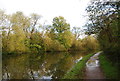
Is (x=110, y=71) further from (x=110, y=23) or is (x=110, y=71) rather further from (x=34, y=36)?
(x=34, y=36)

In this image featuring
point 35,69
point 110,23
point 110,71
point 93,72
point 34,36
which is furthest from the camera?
point 34,36

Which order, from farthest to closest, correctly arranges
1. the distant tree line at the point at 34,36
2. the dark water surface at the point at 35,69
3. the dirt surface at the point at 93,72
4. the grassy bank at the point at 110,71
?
the distant tree line at the point at 34,36
the dark water surface at the point at 35,69
the dirt surface at the point at 93,72
the grassy bank at the point at 110,71

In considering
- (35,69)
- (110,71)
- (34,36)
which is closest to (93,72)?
(110,71)

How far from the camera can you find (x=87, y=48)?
5581cm

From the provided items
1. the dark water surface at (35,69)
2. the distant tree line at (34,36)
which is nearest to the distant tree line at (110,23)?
the dark water surface at (35,69)

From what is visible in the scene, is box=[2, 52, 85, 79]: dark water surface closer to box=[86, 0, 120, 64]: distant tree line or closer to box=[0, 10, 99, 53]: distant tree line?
box=[86, 0, 120, 64]: distant tree line

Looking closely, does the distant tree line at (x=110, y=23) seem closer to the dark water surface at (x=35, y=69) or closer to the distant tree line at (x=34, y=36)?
the dark water surface at (x=35, y=69)

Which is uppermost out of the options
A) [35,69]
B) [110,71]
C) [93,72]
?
[110,71]

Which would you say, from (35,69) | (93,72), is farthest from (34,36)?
(93,72)

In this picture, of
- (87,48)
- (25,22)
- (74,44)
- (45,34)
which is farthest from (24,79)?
(87,48)

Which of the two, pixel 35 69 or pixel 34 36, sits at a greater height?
pixel 34 36

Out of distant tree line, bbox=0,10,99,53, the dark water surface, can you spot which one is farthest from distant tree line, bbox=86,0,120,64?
distant tree line, bbox=0,10,99,53

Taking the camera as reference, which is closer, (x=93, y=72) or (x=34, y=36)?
(x=93, y=72)

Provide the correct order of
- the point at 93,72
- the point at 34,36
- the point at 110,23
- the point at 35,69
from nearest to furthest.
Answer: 1. the point at 93,72
2. the point at 110,23
3. the point at 35,69
4. the point at 34,36
